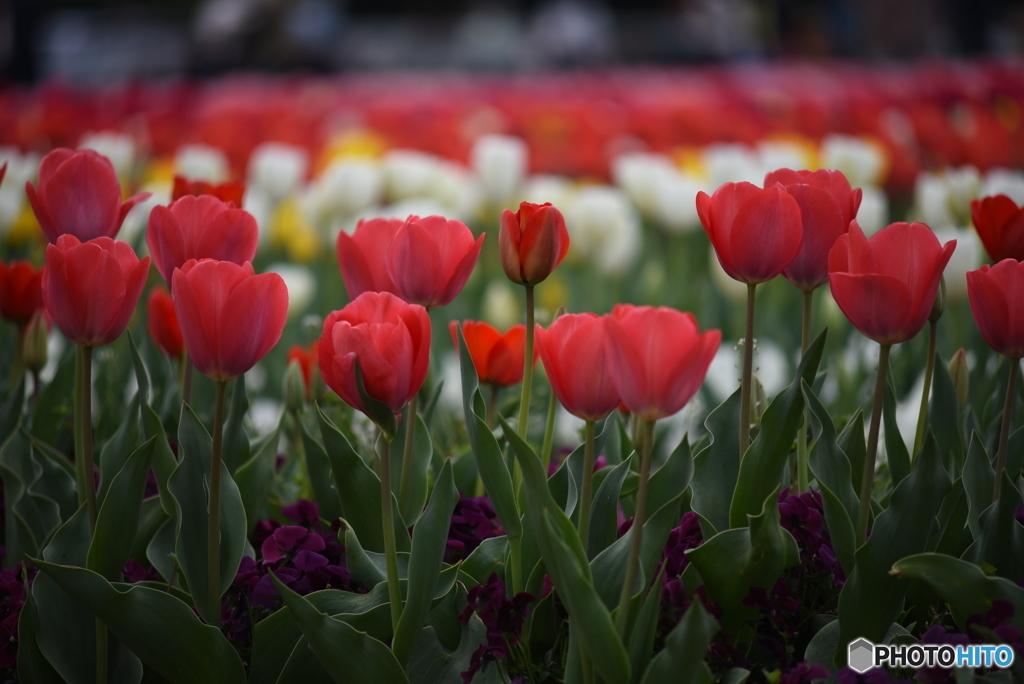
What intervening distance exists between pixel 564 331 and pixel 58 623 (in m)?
0.66

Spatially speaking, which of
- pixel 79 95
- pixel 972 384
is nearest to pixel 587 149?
pixel 972 384

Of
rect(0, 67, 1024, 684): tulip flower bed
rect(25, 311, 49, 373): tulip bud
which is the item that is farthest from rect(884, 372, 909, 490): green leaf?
rect(25, 311, 49, 373): tulip bud

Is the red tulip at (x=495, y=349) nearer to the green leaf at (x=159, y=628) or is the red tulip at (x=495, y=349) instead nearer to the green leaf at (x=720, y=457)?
the green leaf at (x=720, y=457)

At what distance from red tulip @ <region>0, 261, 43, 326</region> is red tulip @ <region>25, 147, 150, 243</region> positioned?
15 centimetres

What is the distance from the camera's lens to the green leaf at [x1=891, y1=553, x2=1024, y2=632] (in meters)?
0.86

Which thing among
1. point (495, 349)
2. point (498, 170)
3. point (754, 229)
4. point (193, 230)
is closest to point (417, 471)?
point (495, 349)

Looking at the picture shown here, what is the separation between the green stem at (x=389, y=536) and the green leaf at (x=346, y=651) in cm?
4

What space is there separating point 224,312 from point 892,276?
0.64 meters

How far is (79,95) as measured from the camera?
5.45m

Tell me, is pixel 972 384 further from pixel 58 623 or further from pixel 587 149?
pixel 587 149

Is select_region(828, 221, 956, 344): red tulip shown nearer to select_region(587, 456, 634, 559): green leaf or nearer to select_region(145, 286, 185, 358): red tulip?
select_region(587, 456, 634, 559): green leaf

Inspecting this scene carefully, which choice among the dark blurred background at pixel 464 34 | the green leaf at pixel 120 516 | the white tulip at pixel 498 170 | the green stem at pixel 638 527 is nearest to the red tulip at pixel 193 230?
the green leaf at pixel 120 516

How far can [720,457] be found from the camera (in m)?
1.07

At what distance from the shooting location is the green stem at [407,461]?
1.00 meters
